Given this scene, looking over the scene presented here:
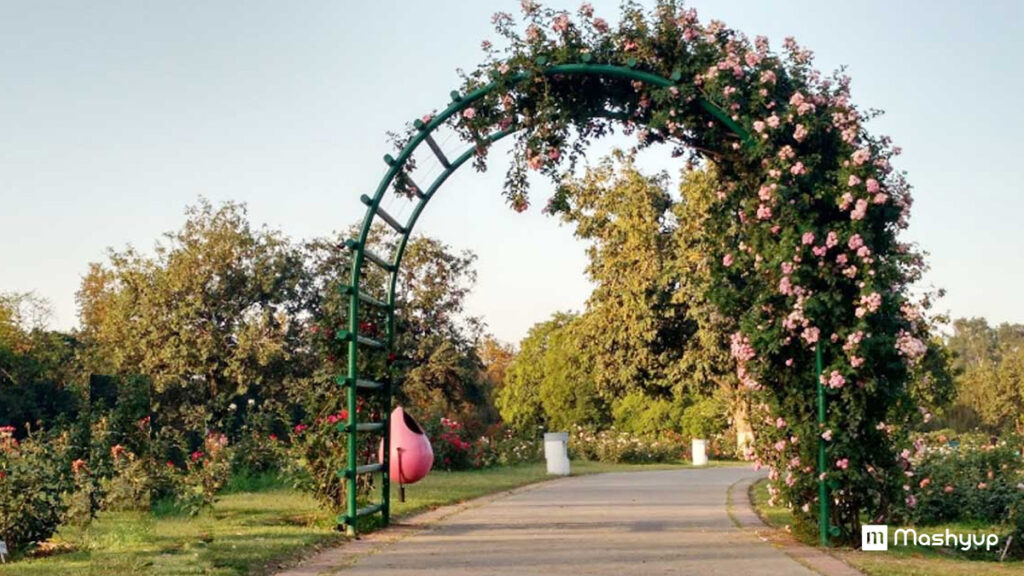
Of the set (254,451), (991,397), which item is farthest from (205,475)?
(991,397)

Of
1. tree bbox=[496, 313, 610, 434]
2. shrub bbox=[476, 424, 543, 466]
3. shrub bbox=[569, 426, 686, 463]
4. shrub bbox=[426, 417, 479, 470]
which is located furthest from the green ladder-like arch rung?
tree bbox=[496, 313, 610, 434]

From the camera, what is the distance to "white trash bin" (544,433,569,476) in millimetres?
25469

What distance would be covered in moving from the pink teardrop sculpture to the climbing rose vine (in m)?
3.66

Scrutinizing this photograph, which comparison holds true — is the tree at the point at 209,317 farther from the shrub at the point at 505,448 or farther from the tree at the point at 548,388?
the tree at the point at 548,388

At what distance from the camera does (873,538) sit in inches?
437

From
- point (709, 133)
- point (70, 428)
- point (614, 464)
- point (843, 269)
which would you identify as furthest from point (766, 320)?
point (614, 464)

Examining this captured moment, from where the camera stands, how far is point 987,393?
6166cm

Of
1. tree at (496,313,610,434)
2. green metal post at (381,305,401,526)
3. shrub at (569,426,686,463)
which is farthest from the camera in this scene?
tree at (496,313,610,434)

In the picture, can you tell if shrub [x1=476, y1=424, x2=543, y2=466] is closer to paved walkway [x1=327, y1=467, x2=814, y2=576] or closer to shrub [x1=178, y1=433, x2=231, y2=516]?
paved walkway [x1=327, y1=467, x2=814, y2=576]

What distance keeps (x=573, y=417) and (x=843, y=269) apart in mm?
54342

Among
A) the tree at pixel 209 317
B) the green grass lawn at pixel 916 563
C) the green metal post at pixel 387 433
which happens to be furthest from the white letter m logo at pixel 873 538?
the tree at pixel 209 317

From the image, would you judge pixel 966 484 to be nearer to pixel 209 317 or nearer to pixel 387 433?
pixel 387 433

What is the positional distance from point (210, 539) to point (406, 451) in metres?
3.57

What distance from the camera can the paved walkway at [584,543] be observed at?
9555mm
